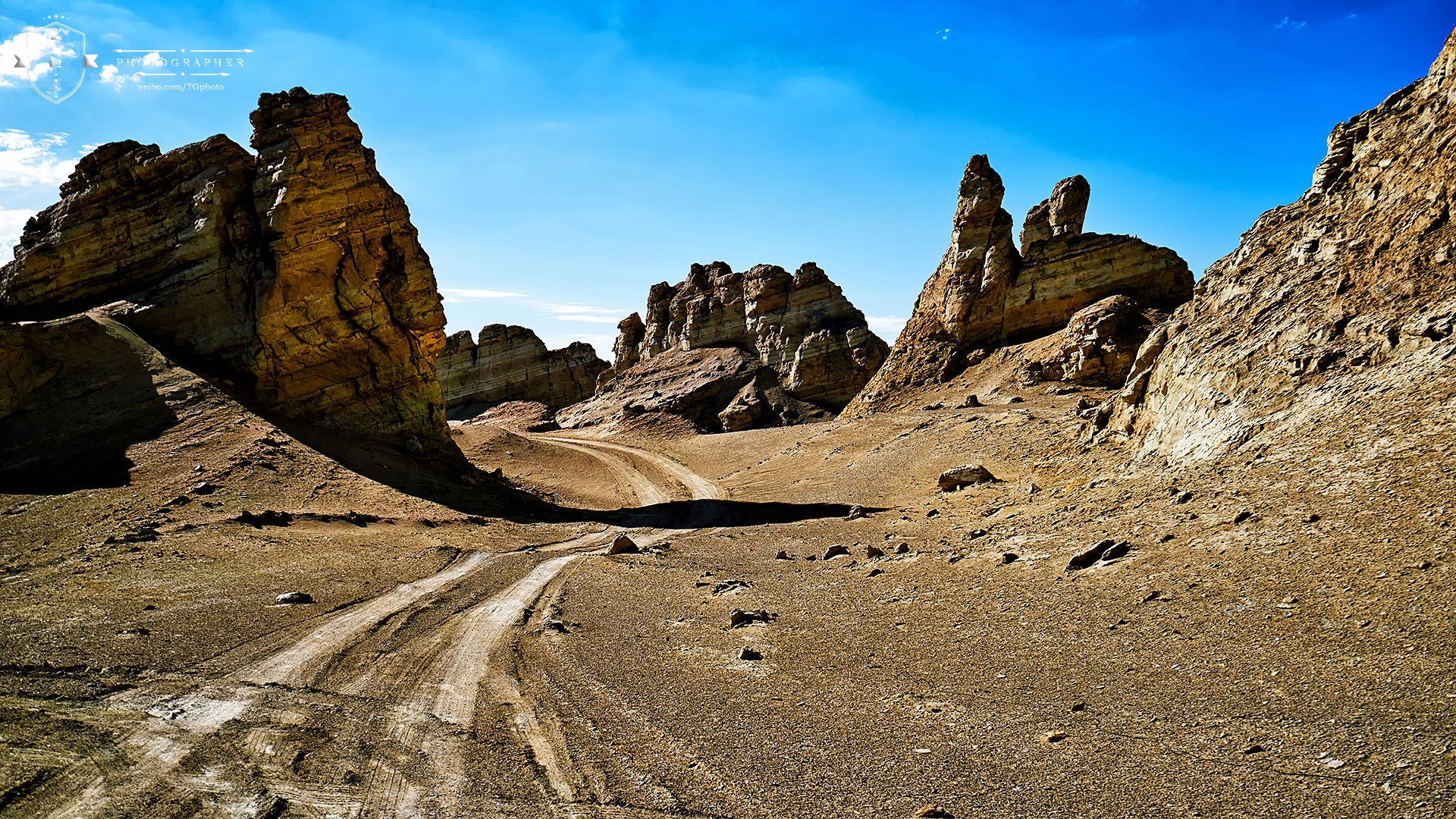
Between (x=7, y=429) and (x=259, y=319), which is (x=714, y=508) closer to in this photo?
(x=259, y=319)

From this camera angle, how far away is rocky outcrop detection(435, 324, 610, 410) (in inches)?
3159

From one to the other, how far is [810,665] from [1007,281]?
4243 centimetres

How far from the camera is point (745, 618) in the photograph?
9.89 metres

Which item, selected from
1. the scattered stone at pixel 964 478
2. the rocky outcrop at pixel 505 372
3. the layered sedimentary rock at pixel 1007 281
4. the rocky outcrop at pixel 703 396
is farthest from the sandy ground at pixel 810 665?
the rocky outcrop at pixel 505 372

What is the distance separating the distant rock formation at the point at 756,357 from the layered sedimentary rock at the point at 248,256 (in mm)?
33203

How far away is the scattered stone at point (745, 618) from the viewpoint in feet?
32.2

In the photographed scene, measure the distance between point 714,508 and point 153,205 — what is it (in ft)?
78.7

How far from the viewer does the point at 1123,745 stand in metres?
5.27

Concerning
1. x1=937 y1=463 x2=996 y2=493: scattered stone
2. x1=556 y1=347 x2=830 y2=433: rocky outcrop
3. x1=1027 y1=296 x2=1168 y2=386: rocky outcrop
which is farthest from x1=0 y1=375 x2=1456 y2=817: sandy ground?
x1=556 y1=347 x2=830 y2=433: rocky outcrop

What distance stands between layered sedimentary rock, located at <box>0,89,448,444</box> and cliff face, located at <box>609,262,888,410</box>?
3824cm

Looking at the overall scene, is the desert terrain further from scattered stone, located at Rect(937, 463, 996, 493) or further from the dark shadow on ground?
the dark shadow on ground

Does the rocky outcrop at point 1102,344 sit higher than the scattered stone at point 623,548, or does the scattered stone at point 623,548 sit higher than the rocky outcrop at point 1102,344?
the rocky outcrop at point 1102,344

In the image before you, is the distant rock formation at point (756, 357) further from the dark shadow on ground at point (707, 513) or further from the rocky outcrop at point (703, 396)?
the dark shadow on ground at point (707, 513)

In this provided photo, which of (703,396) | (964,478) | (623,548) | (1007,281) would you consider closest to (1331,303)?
(964,478)
